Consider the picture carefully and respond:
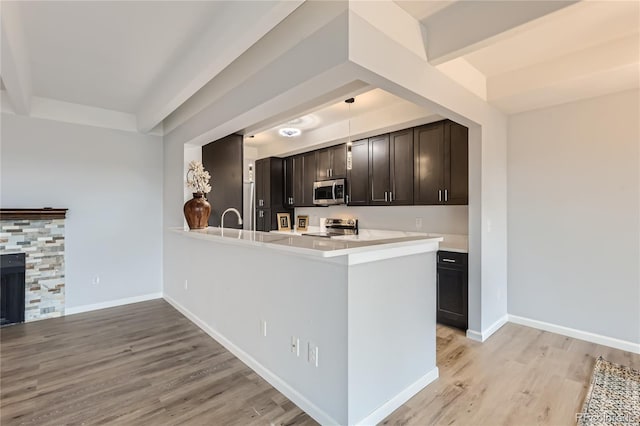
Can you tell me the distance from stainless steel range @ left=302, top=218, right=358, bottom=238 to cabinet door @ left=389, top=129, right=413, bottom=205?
1.06 meters

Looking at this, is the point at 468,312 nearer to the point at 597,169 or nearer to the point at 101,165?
the point at 597,169

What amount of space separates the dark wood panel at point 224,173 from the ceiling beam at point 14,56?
1777 millimetres

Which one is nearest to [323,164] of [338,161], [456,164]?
[338,161]

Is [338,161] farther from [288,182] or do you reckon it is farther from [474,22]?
[474,22]

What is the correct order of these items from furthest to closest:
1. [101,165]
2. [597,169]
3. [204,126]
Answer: [101,165] < [204,126] < [597,169]

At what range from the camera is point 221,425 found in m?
1.86

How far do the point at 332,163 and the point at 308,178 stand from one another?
0.67 meters

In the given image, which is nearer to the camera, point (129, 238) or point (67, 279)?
point (67, 279)

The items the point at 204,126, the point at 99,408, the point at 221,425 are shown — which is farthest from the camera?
the point at 204,126

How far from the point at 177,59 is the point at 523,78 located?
3157 millimetres

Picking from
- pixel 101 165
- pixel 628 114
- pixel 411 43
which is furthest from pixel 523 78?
pixel 101 165

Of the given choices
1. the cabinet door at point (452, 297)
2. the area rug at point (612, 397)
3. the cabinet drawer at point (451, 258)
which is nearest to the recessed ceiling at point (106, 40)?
the cabinet drawer at point (451, 258)

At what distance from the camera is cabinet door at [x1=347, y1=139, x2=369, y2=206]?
458cm

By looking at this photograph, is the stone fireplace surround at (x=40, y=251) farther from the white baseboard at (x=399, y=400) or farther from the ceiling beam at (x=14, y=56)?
the white baseboard at (x=399, y=400)
